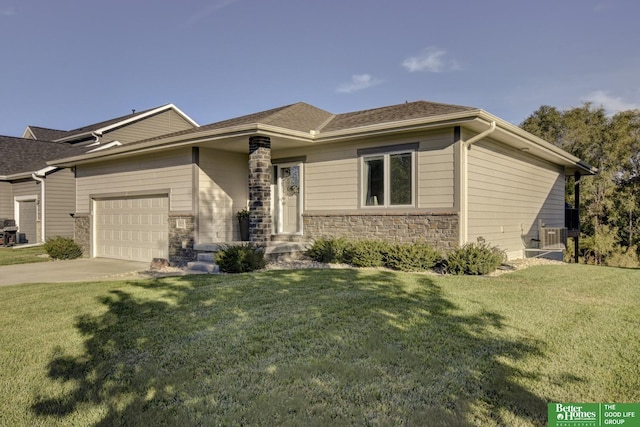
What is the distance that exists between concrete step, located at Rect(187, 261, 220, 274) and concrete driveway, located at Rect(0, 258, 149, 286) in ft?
3.91

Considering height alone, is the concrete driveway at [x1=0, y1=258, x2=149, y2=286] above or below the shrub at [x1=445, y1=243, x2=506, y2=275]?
Result: below

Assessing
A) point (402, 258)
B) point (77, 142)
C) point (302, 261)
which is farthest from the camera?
point (77, 142)

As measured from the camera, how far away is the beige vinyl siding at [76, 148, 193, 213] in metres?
10.6

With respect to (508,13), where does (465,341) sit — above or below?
below

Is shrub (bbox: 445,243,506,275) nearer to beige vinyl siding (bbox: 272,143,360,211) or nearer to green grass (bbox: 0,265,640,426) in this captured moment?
green grass (bbox: 0,265,640,426)

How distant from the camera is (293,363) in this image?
344 centimetres

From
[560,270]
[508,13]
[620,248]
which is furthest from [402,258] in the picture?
[620,248]

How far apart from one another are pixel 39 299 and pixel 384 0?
1092 cm

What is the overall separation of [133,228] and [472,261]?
31.5ft

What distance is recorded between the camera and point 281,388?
300cm

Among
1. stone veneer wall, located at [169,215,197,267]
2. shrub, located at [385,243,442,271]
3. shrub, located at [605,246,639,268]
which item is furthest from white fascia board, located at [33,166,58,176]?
shrub, located at [605,246,639,268]

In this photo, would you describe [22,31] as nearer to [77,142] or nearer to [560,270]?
[77,142]

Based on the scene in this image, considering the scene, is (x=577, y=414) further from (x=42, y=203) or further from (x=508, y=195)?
(x=42, y=203)

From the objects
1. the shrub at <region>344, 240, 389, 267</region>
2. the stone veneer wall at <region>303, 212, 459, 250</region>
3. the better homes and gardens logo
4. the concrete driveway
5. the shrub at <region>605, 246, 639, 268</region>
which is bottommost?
the shrub at <region>605, 246, 639, 268</region>
